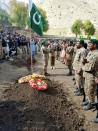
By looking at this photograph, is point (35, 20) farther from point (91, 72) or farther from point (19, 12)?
point (19, 12)

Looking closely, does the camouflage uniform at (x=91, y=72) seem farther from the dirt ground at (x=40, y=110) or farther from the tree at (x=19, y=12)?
the tree at (x=19, y=12)

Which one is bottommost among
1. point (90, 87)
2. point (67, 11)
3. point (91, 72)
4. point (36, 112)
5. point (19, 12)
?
point (67, 11)

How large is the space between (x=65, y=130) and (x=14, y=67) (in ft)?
47.0

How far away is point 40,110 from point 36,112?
33 cm

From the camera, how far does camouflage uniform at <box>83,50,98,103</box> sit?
11.0 meters

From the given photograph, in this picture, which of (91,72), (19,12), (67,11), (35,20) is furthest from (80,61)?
(67,11)

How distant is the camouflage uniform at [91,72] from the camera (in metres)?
11.0


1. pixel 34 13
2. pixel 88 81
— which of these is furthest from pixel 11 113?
pixel 34 13

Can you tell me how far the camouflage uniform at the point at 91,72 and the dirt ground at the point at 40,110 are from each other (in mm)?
617

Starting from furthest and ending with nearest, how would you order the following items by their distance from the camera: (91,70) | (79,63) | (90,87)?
(79,63) → (90,87) → (91,70)

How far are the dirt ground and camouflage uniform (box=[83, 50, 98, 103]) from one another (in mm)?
617

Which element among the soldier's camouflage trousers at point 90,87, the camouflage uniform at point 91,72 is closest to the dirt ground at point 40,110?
the soldier's camouflage trousers at point 90,87

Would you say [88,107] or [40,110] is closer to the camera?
[40,110]

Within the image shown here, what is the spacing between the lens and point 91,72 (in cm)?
1116
